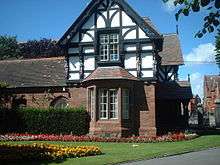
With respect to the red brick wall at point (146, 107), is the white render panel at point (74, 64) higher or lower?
higher

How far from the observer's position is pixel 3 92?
99.6 ft

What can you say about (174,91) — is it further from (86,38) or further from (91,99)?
(86,38)

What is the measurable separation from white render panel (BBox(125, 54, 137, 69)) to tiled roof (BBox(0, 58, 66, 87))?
5.99 metres

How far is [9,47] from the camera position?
5984cm

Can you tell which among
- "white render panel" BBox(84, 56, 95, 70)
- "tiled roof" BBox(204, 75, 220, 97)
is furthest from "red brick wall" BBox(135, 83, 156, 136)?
"tiled roof" BBox(204, 75, 220, 97)

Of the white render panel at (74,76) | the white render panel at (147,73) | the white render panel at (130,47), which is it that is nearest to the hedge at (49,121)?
the white render panel at (74,76)

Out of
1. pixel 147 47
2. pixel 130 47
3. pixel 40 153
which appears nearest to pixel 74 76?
pixel 130 47

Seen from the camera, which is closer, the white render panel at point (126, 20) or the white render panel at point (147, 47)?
the white render panel at point (147, 47)

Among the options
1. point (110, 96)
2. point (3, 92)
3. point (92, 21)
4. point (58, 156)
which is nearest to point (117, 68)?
point (110, 96)

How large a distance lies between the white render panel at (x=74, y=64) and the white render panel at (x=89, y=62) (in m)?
0.65

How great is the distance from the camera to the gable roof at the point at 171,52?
35062 millimetres

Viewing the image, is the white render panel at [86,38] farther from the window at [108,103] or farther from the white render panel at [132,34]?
the window at [108,103]

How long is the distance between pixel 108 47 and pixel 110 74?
250 cm

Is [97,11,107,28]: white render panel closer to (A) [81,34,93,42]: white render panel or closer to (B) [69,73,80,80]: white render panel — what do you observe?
(A) [81,34,93,42]: white render panel
